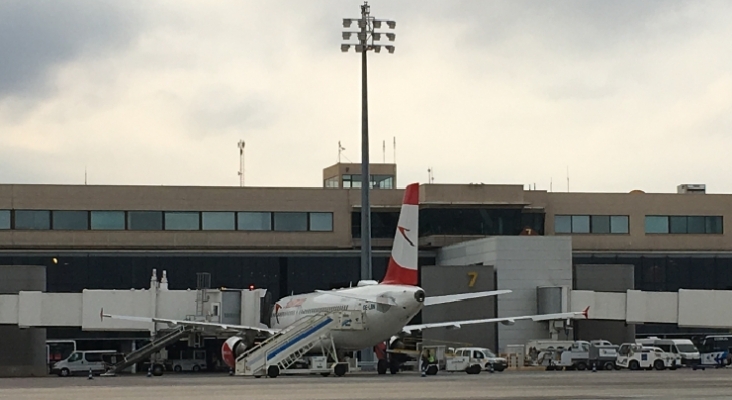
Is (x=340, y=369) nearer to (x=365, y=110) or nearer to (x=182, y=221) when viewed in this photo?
(x=365, y=110)

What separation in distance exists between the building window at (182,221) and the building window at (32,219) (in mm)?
8549

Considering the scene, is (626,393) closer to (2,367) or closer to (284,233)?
(2,367)

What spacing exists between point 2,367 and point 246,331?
16.0m

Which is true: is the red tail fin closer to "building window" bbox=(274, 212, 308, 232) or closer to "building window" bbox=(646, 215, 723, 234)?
"building window" bbox=(274, 212, 308, 232)

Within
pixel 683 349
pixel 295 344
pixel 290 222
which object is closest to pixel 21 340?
pixel 295 344

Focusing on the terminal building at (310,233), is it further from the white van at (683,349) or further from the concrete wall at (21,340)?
the concrete wall at (21,340)

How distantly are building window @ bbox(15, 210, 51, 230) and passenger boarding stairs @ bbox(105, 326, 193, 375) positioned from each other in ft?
70.0

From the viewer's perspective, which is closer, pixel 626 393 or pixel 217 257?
pixel 626 393

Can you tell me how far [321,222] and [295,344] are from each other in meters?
31.4

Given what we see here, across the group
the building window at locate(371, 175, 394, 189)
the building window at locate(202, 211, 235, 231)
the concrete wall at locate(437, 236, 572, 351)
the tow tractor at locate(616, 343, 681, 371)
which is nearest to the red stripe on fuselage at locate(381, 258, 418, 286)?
the tow tractor at locate(616, 343, 681, 371)

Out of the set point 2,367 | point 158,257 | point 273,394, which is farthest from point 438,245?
point 273,394

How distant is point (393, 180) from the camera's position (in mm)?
112750

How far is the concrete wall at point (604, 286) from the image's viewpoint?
82.9 metres

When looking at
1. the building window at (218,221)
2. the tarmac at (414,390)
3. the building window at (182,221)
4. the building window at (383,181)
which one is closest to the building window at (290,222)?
the building window at (218,221)
